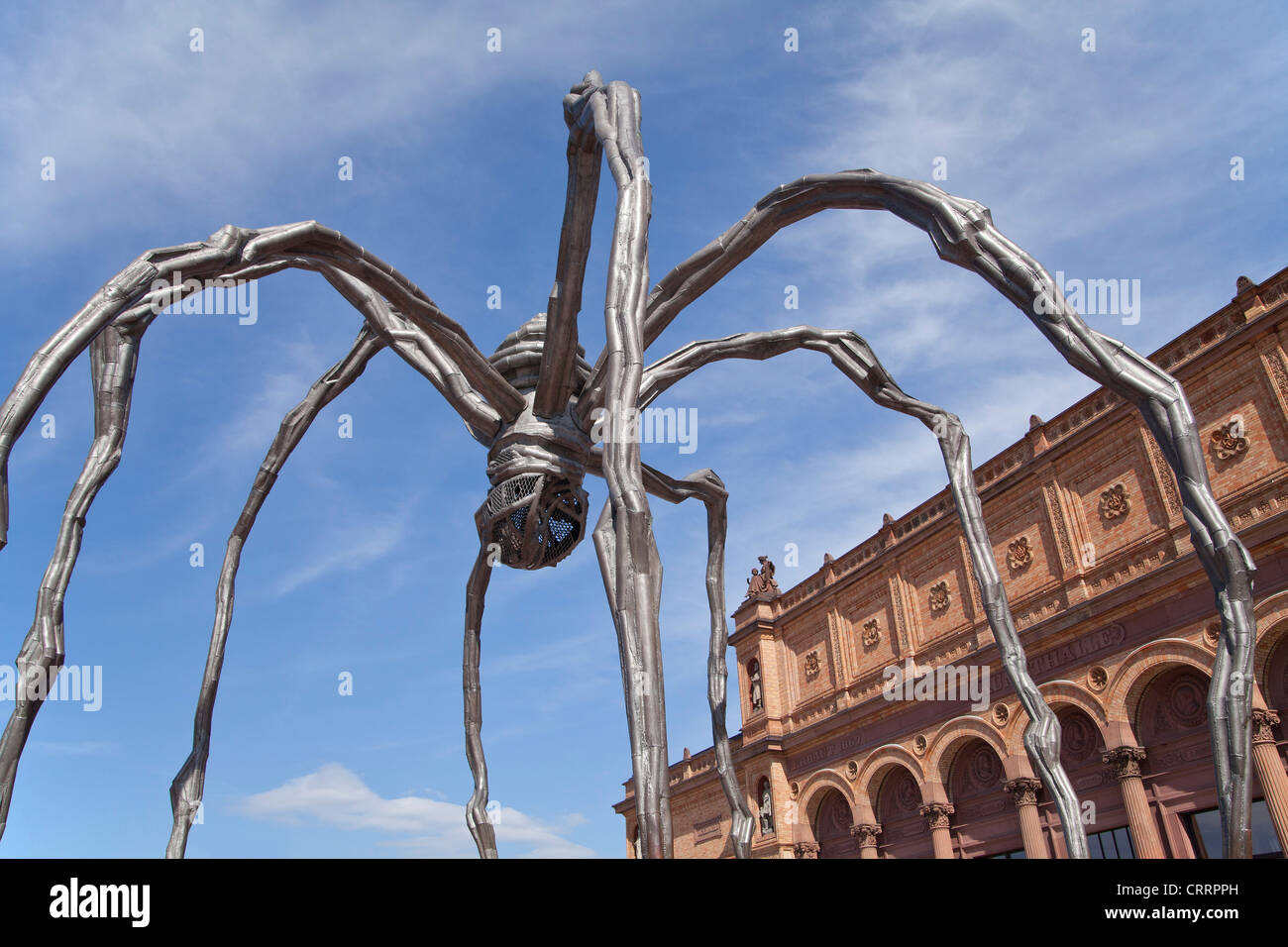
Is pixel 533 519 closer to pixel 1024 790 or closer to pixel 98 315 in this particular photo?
pixel 98 315

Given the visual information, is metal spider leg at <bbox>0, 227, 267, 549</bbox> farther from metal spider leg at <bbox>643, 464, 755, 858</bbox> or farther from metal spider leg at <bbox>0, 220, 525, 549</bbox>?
metal spider leg at <bbox>643, 464, 755, 858</bbox>

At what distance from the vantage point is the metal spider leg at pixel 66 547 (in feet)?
10.9

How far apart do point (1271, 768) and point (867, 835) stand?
9881 millimetres

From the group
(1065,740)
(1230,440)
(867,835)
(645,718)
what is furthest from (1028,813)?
(645,718)

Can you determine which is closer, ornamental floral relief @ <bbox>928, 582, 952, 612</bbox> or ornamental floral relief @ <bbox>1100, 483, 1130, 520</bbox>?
ornamental floral relief @ <bbox>1100, 483, 1130, 520</bbox>

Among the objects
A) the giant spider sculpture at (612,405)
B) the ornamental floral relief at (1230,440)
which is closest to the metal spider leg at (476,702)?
the giant spider sculpture at (612,405)

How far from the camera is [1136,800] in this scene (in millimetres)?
16891

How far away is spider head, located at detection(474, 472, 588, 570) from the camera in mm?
5395

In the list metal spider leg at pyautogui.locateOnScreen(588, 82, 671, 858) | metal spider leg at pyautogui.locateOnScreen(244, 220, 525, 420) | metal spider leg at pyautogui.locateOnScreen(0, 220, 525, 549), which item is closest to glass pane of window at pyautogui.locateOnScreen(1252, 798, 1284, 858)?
metal spider leg at pyautogui.locateOnScreen(244, 220, 525, 420)

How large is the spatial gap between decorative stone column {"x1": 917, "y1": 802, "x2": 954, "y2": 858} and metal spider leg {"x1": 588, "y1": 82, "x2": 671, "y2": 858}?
62.5 ft

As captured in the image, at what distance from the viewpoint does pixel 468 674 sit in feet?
22.2

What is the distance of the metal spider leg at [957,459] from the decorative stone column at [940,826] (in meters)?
16.9
